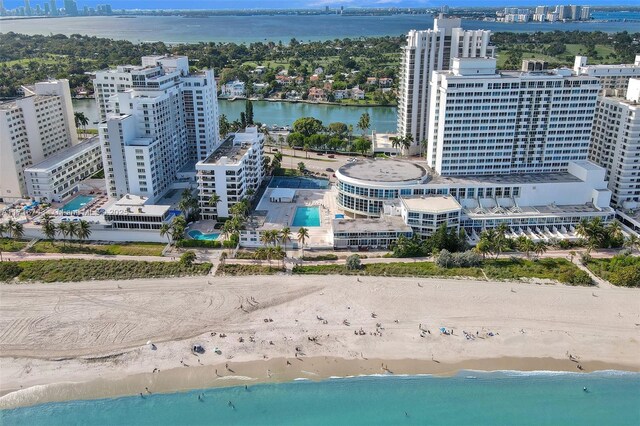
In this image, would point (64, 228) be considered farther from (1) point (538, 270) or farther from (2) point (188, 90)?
(1) point (538, 270)

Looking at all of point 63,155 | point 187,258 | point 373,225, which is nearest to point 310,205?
point 373,225

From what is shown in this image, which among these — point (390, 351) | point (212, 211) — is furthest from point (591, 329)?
point (212, 211)

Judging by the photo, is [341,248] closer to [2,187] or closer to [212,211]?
[212,211]

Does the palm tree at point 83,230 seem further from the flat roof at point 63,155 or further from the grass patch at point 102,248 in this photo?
the flat roof at point 63,155

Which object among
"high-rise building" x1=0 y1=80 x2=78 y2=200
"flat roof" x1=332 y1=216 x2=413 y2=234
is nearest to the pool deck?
"flat roof" x1=332 y1=216 x2=413 y2=234

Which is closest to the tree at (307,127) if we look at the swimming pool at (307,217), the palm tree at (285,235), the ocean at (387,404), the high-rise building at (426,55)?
the high-rise building at (426,55)

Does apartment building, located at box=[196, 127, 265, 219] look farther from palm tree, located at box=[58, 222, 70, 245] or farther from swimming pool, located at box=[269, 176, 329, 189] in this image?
palm tree, located at box=[58, 222, 70, 245]
